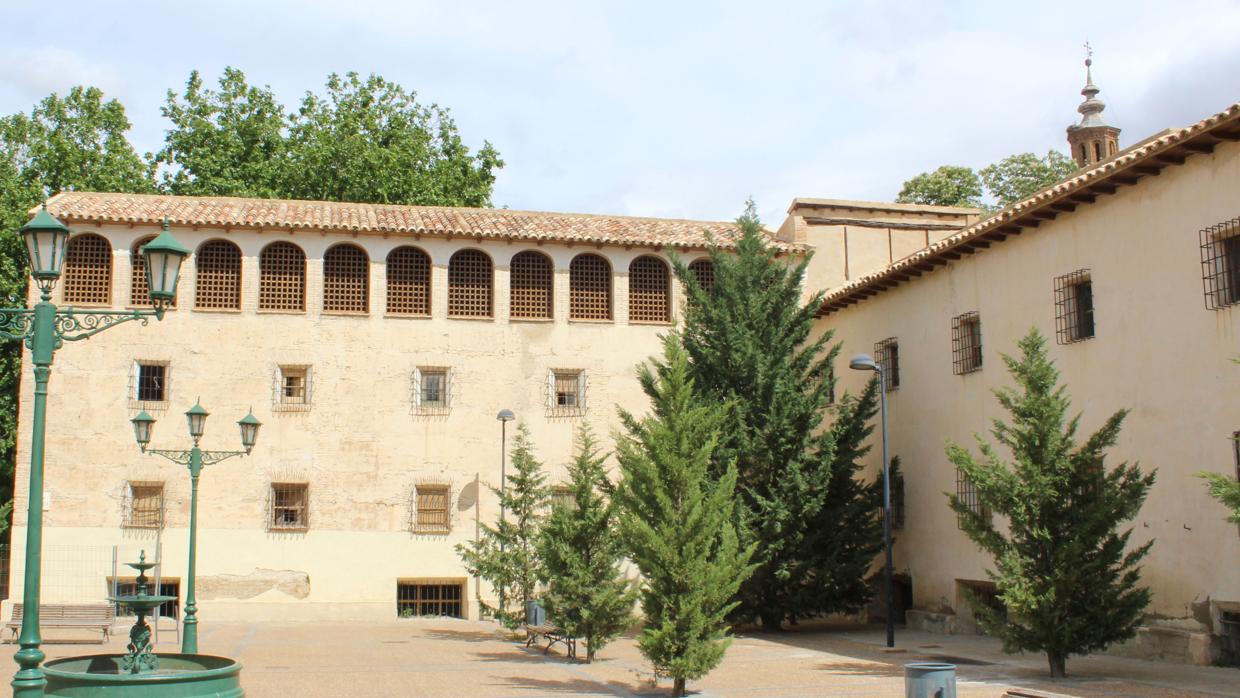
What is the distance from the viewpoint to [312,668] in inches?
664

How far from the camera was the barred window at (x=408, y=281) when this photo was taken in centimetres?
2686

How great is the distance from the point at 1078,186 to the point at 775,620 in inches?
383

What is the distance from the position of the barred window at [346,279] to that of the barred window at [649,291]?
20.5 ft

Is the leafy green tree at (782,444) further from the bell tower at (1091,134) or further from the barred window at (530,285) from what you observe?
the bell tower at (1091,134)

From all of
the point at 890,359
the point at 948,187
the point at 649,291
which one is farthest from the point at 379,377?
A: the point at 948,187

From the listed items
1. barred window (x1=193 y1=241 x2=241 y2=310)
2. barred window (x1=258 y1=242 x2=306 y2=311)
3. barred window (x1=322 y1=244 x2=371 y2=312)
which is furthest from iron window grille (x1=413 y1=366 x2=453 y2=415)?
barred window (x1=193 y1=241 x2=241 y2=310)

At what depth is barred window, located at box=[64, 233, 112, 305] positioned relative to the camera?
25.5 metres

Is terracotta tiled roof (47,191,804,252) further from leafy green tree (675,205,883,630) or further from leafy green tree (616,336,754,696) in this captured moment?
leafy green tree (616,336,754,696)

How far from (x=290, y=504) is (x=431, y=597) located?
3.81 meters

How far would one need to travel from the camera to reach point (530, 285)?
2747 cm

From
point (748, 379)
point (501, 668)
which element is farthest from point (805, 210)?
point (501, 668)

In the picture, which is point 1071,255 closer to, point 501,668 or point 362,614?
point 501,668

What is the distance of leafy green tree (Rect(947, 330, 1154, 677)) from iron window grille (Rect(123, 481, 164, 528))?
1760 cm

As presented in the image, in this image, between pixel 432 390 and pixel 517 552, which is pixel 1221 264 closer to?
pixel 517 552
